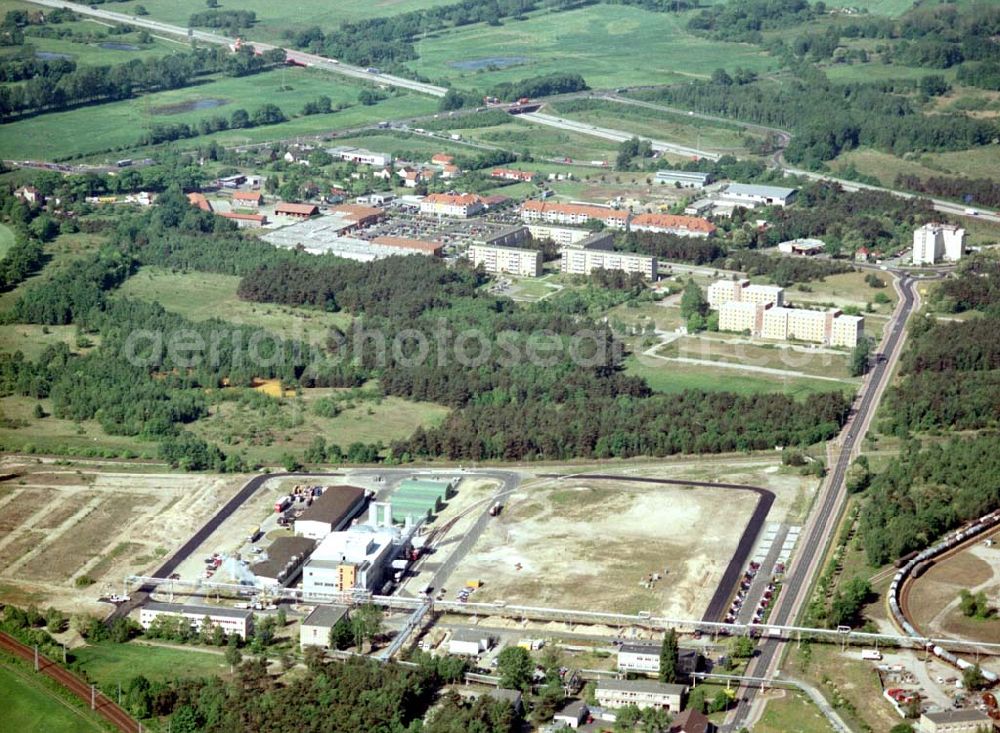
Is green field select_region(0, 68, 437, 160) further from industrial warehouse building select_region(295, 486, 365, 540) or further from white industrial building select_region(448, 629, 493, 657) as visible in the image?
white industrial building select_region(448, 629, 493, 657)

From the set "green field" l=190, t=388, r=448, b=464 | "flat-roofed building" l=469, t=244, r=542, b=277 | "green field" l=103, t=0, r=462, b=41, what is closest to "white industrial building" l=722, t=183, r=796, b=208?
"flat-roofed building" l=469, t=244, r=542, b=277

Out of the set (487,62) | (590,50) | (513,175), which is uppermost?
(590,50)

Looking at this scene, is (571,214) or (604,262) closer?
(604,262)

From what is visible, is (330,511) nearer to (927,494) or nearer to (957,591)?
(927,494)

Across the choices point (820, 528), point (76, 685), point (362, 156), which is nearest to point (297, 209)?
point (362, 156)

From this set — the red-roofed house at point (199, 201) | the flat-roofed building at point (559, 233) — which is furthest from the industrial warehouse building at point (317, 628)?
the red-roofed house at point (199, 201)

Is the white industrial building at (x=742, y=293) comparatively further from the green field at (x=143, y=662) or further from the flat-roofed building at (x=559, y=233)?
the green field at (x=143, y=662)

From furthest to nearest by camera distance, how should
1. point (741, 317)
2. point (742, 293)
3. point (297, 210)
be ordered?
point (297, 210), point (742, 293), point (741, 317)
